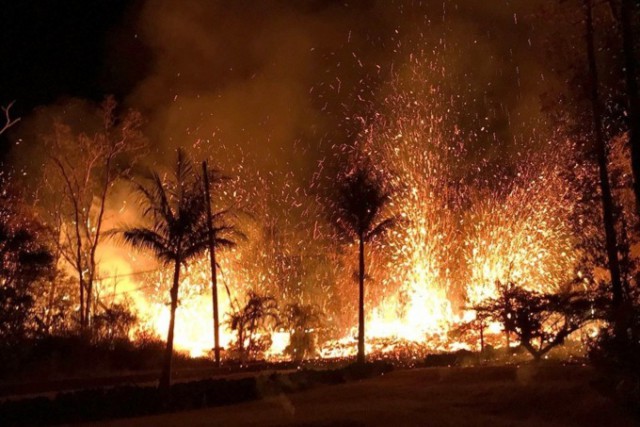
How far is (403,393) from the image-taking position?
14.5 meters

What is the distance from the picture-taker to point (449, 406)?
12445 mm

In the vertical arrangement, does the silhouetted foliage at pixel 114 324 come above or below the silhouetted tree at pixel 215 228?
below

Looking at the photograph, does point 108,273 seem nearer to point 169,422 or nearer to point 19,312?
point 19,312

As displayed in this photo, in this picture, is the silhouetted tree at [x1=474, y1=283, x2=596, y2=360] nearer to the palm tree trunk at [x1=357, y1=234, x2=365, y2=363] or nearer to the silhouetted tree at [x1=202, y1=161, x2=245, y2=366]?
the palm tree trunk at [x1=357, y1=234, x2=365, y2=363]

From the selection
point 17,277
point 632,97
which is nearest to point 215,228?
point 632,97

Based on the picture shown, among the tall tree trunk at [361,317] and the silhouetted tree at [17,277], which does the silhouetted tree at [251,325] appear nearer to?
the tall tree trunk at [361,317]

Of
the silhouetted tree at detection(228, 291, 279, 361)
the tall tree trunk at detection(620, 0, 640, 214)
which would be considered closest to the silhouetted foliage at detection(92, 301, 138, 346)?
the silhouetted tree at detection(228, 291, 279, 361)

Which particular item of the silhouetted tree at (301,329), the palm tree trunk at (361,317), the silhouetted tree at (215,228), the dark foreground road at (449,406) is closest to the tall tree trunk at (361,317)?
the palm tree trunk at (361,317)

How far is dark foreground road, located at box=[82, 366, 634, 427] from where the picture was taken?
438 inches

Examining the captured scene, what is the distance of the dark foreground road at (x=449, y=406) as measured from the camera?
11133mm

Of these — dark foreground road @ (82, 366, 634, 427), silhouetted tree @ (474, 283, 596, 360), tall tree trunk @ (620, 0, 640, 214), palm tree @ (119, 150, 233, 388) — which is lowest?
dark foreground road @ (82, 366, 634, 427)

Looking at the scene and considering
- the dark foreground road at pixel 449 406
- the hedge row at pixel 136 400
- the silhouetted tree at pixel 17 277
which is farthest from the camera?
the silhouetted tree at pixel 17 277

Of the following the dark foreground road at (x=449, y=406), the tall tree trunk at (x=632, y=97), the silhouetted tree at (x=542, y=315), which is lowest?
the dark foreground road at (x=449, y=406)

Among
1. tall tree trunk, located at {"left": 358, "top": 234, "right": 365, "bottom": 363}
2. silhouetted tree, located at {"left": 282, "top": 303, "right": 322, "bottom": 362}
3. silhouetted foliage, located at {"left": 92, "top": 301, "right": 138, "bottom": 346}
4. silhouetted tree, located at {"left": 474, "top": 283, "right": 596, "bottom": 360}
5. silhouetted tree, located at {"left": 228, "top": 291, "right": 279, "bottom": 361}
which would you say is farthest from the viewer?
silhouetted tree, located at {"left": 282, "top": 303, "right": 322, "bottom": 362}
